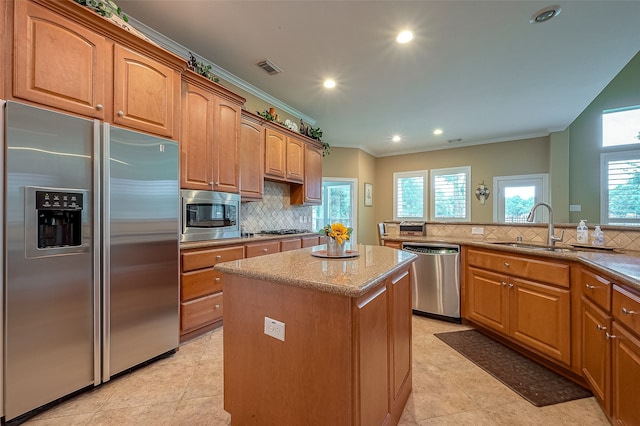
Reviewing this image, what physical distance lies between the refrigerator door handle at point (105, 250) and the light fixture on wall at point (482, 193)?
6384mm

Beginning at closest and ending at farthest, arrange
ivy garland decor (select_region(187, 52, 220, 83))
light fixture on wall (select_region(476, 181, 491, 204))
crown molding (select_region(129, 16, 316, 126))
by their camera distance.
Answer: crown molding (select_region(129, 16, 316, 126)) → ivy garland decor (select_region(187, 52, 220, 83)) → light fixture on wall (select_region(476, 181, 491, 204))

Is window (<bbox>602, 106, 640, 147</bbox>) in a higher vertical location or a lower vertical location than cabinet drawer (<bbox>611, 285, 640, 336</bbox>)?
higher

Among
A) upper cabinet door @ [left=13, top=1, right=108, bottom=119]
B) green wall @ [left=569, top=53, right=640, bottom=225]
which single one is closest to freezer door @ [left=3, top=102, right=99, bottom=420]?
upper cabinet door @ [left=13, top=1, right=108, bottom=119]

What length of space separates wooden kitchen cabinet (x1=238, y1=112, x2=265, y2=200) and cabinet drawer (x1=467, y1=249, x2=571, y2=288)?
2522mm

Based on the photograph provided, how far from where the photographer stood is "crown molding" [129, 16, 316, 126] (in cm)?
246

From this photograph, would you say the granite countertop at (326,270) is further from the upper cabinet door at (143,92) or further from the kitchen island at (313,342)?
the upper cabinet door at (143,92)

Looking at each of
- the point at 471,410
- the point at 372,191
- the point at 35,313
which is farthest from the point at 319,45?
the point at 372,191

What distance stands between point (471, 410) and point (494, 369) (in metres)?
0.60

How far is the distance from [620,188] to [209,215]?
6.61 meters

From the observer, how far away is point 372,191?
22.8 feet

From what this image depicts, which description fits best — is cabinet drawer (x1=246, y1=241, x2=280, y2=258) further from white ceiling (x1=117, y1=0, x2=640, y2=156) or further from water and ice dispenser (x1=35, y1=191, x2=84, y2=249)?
white ceiling (x1=117, y1=0, x2=640, y2=156)

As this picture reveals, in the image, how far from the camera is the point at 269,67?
9.98 feet

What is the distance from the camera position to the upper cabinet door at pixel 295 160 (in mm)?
3965

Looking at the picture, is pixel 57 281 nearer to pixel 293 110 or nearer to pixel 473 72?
pixel 293 110
